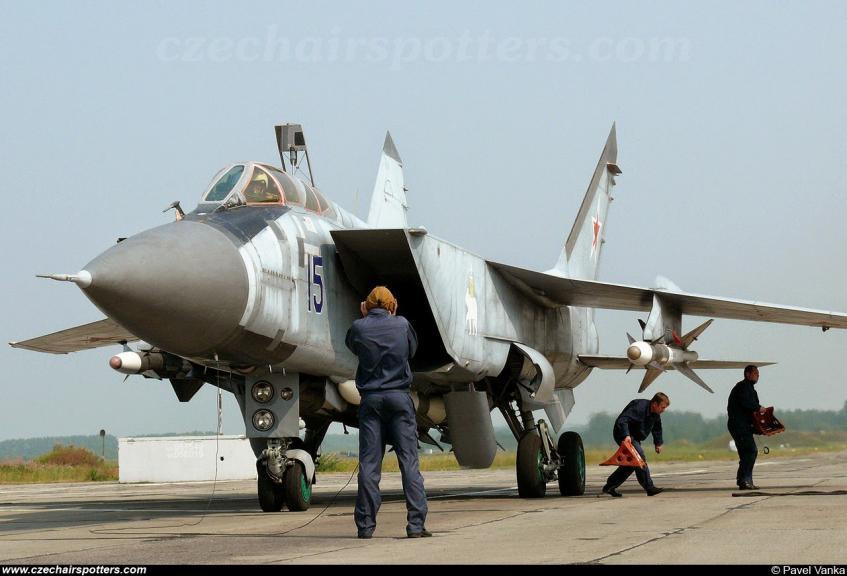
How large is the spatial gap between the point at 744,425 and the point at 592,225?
5780mm

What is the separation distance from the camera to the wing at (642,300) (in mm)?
13758

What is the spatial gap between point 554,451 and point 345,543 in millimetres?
7065

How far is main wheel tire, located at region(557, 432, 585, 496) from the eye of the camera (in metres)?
14.0

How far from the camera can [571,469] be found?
1402 centimetres

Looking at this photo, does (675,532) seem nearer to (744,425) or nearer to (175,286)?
(175,286)

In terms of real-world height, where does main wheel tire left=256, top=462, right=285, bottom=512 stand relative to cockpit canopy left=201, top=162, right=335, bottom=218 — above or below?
below

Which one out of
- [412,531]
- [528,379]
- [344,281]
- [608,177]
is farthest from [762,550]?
[608,177]

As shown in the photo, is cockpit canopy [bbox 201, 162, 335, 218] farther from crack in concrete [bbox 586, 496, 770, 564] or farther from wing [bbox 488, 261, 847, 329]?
crack in concrete [bbox 586, 496, 770, 564]

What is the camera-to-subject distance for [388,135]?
53.4 feet

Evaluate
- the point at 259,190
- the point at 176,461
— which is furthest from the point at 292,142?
the point at 176,461

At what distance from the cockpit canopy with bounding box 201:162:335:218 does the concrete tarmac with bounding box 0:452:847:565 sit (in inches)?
114

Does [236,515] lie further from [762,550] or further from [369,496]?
[762,550]

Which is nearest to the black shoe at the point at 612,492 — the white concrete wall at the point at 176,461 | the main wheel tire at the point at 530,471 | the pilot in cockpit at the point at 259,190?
the main wheel tire at the point at 530,471

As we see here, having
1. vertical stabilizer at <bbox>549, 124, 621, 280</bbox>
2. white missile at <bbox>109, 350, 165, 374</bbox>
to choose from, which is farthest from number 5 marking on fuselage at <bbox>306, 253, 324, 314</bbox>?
vertical stabilizer at <bbox>549, 124, 621, 280</bbox>
